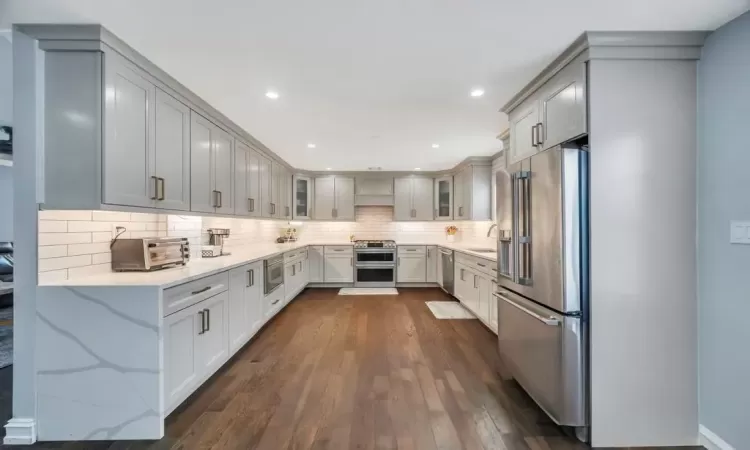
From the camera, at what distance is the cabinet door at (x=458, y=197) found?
19.6 ft

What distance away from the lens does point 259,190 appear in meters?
4.42

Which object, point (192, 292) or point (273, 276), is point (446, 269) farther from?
point (192, 292)

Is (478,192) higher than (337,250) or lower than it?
higher

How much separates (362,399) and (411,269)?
4.19m

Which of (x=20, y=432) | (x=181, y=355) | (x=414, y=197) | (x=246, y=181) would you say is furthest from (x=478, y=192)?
(x=20, y=432)

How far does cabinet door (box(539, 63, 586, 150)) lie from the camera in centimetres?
196

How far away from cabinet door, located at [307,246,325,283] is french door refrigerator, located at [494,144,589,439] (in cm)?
439

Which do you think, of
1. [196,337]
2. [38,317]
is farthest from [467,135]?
[38,317]

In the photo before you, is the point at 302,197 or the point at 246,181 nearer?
the point at 246,181

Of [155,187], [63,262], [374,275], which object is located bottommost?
[374,275]

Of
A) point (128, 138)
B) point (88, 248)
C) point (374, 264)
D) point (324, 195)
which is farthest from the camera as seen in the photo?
point (324, 195)

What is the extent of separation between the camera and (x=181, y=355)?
85.3 inches

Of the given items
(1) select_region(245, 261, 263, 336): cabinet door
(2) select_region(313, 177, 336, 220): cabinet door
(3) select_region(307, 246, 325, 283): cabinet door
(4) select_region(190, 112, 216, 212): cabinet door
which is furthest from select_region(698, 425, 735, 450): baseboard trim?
(2) select_region(313, 177, 336, 220): cabinet door

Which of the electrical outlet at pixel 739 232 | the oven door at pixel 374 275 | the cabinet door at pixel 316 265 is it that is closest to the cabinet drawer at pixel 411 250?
the oven door at pixel 374 275
